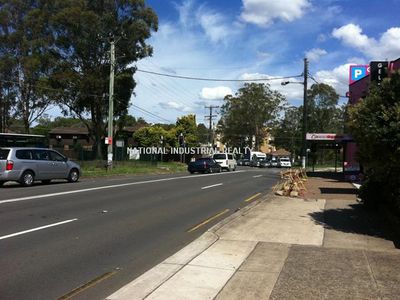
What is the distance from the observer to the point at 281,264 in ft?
25.0

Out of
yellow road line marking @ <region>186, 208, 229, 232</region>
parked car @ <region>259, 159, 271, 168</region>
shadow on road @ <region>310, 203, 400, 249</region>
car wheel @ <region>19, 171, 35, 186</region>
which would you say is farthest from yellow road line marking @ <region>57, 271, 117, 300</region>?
parked car @ <region>259, 159, 271, 168</region>

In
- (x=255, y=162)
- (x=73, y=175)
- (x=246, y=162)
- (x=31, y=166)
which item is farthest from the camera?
(x=246, y=162)

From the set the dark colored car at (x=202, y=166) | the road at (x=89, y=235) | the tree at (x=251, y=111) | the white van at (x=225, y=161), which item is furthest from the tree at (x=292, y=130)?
the road at (x=89, y=235)

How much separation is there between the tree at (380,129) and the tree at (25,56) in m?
40.2

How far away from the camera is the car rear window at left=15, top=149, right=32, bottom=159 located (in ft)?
72.7

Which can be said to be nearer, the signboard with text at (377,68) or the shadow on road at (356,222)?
the shadow on road at (356,222)

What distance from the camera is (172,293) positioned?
6.16m

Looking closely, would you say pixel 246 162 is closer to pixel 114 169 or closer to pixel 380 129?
Result: pixel 114 169

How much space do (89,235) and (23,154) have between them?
44.8ft

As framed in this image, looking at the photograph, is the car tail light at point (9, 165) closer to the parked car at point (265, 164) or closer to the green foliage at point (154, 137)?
the green foliage at point (154, 137)

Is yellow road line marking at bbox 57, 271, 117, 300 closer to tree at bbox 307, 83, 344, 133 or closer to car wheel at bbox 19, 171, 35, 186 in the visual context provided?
car wheel at bbox 19, 171, 35, 186

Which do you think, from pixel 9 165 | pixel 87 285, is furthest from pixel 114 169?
pixel 87 285

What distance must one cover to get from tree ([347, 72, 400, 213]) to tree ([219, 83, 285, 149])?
299ft

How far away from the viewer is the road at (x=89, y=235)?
685 centimetres
